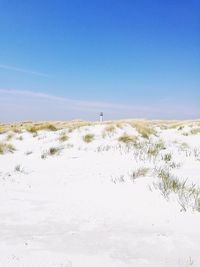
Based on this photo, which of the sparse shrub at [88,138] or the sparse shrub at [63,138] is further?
the sparse shrub at [63,138]

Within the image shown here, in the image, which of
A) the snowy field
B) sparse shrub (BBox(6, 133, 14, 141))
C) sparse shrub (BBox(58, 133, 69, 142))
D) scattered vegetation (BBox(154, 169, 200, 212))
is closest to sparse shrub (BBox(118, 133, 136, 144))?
sparse shrub (BBox(58, 133, 69, 142))

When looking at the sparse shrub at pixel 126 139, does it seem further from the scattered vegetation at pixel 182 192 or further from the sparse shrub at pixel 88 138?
the scattered vegetation at pixel 182 192

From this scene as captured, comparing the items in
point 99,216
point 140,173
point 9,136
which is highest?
point 9,136

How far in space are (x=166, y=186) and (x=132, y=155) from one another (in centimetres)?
381

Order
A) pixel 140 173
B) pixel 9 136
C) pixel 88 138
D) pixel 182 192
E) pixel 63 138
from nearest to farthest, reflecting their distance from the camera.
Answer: pixel 182 192
pixel 140 173
pixel 88 138
pixel 63 138
pixel 9 136

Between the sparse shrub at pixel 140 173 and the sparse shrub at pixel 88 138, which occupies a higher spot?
the sparse shrub at pixel 88 138

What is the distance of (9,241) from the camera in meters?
→ 3.21

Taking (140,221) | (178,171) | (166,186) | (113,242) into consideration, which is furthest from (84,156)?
(113,242)

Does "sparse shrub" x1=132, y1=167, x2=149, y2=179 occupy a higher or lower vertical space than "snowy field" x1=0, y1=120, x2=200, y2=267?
higher

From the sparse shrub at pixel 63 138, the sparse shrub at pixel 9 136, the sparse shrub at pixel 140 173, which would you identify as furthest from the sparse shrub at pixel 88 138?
the sparse shrub at pixel 140 173

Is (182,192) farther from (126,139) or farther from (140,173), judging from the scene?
(126,139)

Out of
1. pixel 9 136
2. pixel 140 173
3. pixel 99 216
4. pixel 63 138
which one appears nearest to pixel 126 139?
pixel 63 138

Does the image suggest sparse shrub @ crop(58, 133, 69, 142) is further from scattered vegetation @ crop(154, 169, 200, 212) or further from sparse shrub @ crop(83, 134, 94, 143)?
scattered vegetation @ crop(154, 169, 200, 212)

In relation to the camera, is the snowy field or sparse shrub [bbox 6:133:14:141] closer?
the snowy field
